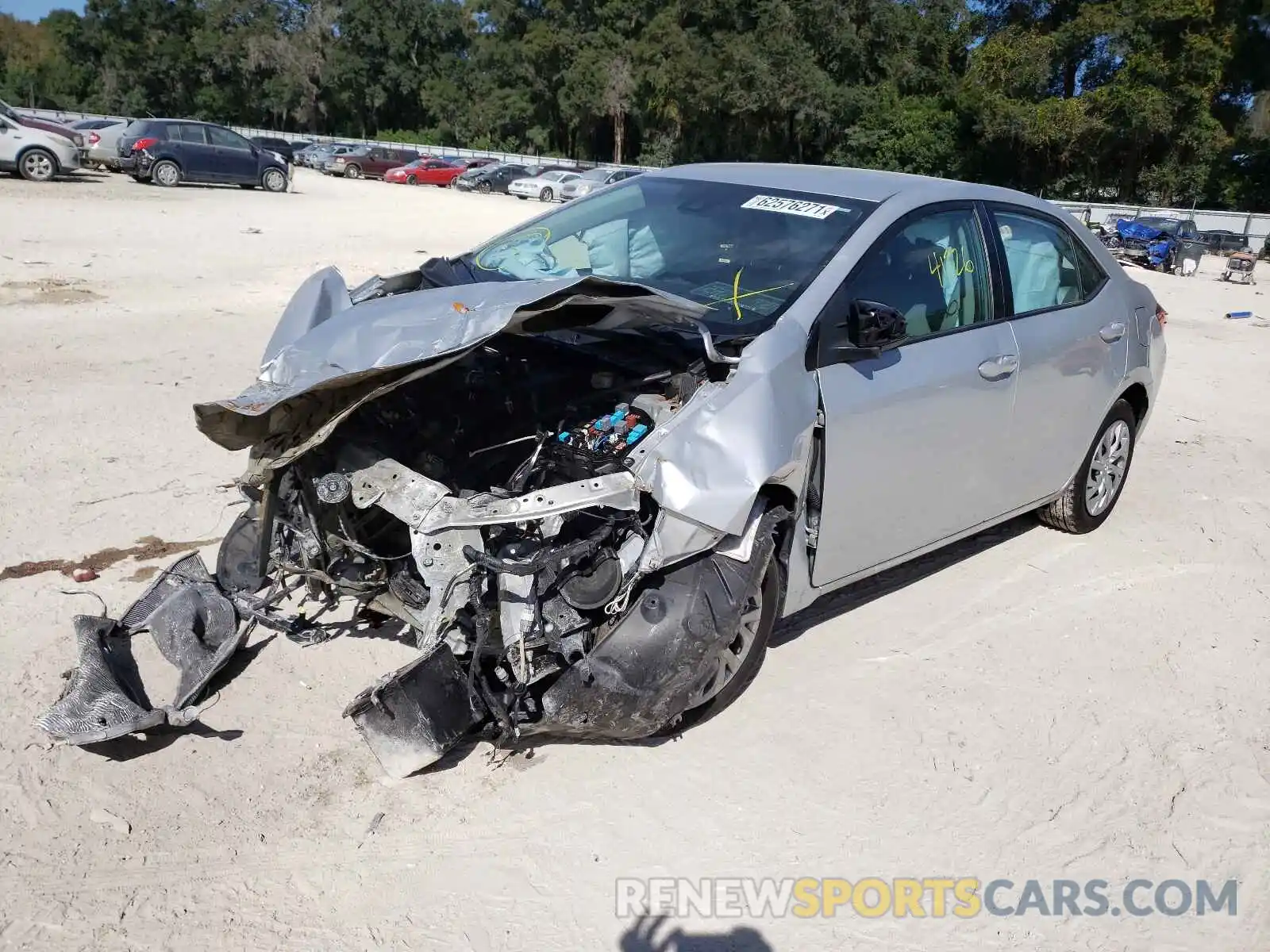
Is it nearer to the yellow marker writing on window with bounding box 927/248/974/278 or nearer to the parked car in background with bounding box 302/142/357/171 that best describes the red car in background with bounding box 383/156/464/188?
the parked car in background with bounding box 302/142/357/171

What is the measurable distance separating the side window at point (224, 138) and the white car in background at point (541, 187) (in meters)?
12.8

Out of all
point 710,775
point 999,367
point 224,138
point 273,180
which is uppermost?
point 224,138

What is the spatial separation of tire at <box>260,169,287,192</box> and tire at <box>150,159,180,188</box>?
Result: 225 centimetres

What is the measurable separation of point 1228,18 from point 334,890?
5089cm

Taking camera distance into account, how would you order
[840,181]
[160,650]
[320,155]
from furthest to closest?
[320,155] < [840,181] < [160,650]

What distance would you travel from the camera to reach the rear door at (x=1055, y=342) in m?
4.75

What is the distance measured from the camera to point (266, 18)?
73250mm

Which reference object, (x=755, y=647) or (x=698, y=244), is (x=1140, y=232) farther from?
(x=755, y=647)

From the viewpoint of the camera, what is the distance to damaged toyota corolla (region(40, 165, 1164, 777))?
331 centimetres

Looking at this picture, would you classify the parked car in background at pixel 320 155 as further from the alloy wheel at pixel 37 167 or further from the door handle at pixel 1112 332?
the door handle at pixel 1112 332

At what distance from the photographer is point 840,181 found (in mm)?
4629

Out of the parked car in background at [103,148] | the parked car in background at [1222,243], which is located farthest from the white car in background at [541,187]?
the parked car in background at [1222,243]

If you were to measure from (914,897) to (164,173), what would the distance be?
1027 inches

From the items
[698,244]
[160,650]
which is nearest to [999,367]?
[698,244]
